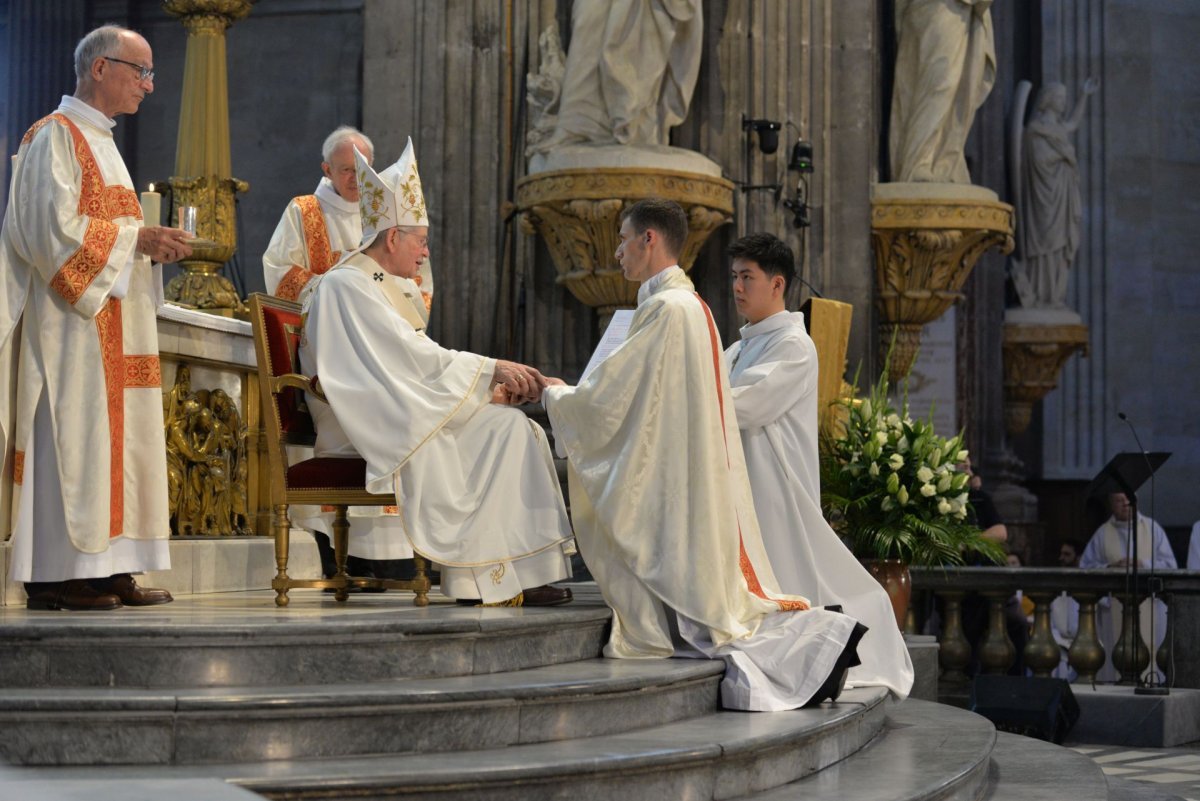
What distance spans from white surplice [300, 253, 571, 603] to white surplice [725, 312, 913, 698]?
2.45 ft

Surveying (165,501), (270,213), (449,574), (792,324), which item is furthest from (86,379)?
(270,213)

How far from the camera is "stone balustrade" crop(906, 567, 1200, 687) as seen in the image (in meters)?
8.33

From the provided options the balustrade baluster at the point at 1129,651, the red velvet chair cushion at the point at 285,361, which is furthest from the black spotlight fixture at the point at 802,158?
the red velvet chair cushion at the point at 285,361

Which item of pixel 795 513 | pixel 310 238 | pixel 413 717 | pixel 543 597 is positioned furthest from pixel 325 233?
pixel 413 717

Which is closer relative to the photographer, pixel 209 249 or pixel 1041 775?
pixel 1041 775

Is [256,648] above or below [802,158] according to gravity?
below

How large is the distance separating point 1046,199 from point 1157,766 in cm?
835

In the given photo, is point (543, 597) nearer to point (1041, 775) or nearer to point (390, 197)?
point (390, 197)

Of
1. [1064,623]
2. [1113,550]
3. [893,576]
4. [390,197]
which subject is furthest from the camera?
[1113,550]

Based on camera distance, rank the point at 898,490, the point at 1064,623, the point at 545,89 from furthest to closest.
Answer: the point at 1064,623 → the point at 545,89 → the point at 898,490

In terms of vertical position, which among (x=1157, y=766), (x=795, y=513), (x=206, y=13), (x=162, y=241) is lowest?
(x=1157, y=766)

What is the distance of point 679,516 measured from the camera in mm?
5066

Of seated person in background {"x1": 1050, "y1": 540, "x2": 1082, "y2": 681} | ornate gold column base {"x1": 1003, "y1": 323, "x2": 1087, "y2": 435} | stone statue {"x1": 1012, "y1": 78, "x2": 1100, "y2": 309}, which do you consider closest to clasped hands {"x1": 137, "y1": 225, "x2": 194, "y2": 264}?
seated person in background {"x1": 1050, "y1": 540, "x2": 1082, "y2": 681}

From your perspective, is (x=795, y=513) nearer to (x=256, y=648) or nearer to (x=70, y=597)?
(x=256, y=648)
